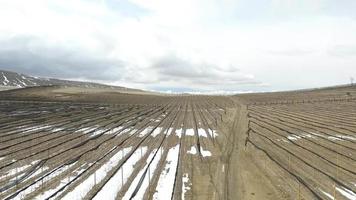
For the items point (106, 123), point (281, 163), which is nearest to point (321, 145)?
point (281, 163)

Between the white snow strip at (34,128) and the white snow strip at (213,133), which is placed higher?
the white snow strip at (34,128)

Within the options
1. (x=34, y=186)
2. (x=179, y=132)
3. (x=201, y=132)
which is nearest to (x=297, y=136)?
(x=201, y=132)

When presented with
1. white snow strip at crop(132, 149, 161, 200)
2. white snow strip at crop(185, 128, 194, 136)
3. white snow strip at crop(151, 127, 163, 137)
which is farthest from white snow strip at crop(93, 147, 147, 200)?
white snow strip at crop(185, 128, 194, 136)

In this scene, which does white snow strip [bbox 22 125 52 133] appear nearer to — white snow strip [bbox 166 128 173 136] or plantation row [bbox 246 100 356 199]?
white snow strip [bbox 166 128 173 136]

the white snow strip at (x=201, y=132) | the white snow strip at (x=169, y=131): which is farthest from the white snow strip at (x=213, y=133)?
the white snow strip at (x=169, y=131)

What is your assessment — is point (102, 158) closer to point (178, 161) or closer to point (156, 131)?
point (178, 161)

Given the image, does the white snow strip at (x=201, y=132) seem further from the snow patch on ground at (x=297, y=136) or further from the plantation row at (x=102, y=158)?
the snow patch on ground at (x=297, y=136)

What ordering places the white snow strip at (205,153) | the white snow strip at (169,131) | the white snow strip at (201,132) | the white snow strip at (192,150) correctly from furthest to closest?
1. the white snow strip at (169,131)
2. the white snow strip at (201,132)
3. the white snow strip at (192,150)
4. the white snow strip at (205,153)
